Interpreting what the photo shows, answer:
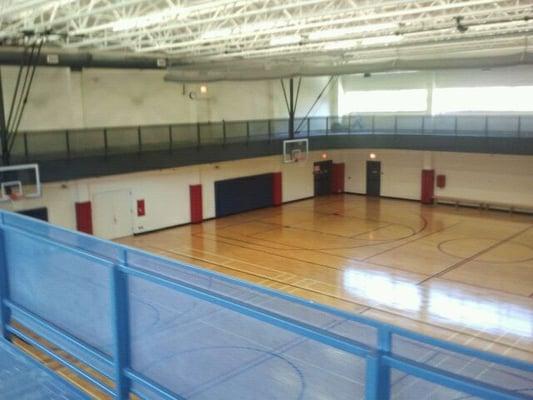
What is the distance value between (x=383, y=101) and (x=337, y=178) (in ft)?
19.8

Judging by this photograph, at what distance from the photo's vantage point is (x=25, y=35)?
747 inches

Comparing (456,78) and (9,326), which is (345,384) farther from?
(456,78)

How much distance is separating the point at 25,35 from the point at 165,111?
9.75 metres

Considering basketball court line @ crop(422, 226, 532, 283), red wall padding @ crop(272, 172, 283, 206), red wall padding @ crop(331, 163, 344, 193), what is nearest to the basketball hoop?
basketball court line @ crop(422, 226, 532, 283)

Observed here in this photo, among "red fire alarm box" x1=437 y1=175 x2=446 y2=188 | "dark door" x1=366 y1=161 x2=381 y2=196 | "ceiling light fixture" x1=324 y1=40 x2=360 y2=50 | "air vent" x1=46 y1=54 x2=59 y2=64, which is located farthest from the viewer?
"dark door" x1=366 y1=161 x2=381 y2=196

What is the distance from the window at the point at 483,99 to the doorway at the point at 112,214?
19559mm

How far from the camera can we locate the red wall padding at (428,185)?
33.3 metres

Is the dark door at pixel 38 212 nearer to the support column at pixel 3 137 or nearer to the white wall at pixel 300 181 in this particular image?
the white wall at pixel 300 181

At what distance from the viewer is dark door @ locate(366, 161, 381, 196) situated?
117 feet

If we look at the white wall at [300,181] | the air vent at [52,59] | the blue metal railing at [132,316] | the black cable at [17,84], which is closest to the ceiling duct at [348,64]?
the white wall at [300,181]

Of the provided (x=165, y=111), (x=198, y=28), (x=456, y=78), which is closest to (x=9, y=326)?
(x=198, y=28)

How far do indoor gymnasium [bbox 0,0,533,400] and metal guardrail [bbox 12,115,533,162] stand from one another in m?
0.11

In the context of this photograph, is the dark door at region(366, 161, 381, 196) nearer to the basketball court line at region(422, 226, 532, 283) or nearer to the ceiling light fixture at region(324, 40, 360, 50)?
the basketball court line at region(422, 226, 532, 283)

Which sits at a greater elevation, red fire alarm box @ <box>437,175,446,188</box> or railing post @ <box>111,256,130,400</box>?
railing post @ <box>111,256,130,400</box>
